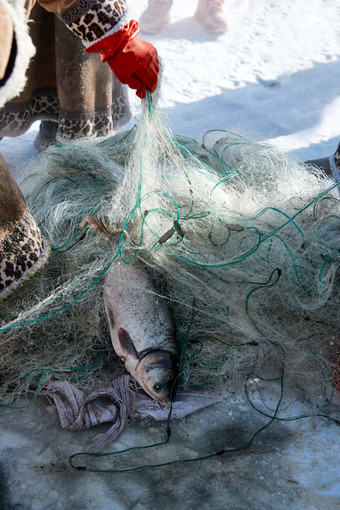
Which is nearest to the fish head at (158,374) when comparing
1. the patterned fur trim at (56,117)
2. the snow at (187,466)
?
the snow at (187,466)

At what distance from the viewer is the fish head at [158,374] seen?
197cm

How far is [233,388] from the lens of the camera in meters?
2.18

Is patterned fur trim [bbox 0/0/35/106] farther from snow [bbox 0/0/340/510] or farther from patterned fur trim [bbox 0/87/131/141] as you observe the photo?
patterned fur trim [bbox 0/87/131/141]

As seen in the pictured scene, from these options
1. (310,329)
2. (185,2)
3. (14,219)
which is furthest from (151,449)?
(185,2)

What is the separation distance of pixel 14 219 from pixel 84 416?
2.81ft

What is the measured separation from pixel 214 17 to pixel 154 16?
868 millimetres

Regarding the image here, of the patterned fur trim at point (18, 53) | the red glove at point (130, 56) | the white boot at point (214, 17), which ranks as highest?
the patterned fur trim at point (18, 53)

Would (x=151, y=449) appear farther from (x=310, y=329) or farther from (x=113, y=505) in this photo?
(x=310, y=329)

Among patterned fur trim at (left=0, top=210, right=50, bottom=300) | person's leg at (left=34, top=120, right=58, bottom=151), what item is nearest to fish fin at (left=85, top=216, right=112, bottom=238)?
patterned fur trim at (left=0, top=210, right=50, bottom=300)

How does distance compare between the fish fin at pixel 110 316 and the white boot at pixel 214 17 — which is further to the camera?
the white boot at pixel 214 17

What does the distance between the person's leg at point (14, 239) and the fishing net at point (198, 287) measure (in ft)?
0.52

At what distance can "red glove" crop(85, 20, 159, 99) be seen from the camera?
86.0 inches

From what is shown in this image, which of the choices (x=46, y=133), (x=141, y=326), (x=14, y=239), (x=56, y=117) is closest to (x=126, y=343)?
(x=141, y=326)

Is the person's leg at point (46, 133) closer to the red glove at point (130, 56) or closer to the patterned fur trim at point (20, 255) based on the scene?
the red glove at point (130, 56)
